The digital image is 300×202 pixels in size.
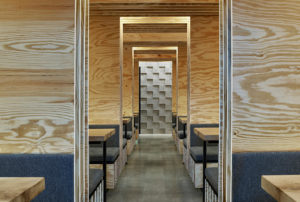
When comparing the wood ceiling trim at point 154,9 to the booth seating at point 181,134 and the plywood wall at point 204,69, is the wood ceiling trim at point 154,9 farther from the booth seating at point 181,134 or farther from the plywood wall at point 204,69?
the booth seating at point 181,134

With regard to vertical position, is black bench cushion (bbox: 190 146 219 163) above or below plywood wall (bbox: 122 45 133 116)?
below

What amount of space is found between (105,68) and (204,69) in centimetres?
142

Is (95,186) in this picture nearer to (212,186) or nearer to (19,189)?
(212,186)

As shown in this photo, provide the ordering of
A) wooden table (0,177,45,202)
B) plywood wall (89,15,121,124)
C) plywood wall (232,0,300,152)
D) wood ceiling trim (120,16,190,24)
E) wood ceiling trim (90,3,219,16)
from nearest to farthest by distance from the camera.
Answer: wooden table (0,177,45,202) < plywood wall (232,0,300,152) < wood ceiling trim (90,3,219,16) < plywood wall (89,15,121,124) < wood ceiling trim (120,16,190,24)

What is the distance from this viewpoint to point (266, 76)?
5.54 feet

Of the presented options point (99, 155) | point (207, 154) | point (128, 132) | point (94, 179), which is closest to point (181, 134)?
point (128, 132)

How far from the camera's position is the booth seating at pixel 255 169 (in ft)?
5.53

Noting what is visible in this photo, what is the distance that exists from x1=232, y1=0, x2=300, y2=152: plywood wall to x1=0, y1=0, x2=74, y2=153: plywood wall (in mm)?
1041

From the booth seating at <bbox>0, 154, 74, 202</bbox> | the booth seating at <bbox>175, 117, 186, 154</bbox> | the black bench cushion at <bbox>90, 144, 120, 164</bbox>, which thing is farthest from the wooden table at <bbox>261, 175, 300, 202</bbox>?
the booth seating at <bbox>175, 117, 186, 154</bbox>

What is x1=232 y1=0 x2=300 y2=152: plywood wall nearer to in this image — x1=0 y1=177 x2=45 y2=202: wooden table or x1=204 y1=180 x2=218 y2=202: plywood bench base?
x1=204 y1=180 x2=218 y2=202: plywood bench base

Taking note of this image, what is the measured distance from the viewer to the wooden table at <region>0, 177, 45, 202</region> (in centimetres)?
101

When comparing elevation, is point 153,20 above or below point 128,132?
above

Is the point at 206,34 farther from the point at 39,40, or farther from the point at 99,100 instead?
the point at 39,40

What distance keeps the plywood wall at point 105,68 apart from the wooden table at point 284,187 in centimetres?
284
